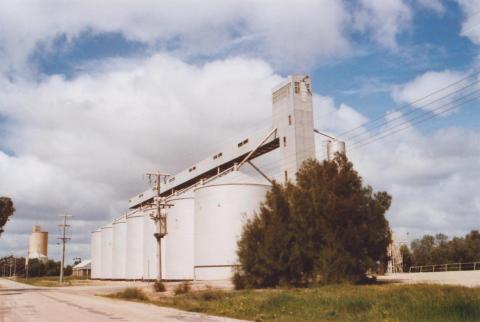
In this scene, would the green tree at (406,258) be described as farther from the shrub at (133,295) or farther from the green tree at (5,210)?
the green tree at (5,210)

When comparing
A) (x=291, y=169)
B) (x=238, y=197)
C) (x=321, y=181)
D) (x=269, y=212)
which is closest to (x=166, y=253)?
(x=238, y=197)

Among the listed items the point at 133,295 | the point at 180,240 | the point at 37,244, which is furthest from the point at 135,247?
the point at 37,244

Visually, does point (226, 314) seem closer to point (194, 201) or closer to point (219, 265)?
point (219, 265)

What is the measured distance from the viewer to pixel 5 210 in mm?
48219

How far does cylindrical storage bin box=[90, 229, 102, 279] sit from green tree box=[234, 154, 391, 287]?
6898cm

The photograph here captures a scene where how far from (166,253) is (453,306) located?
5091cm

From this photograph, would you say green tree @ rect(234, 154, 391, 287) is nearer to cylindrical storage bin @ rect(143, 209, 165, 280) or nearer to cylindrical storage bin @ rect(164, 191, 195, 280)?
cylindrical storage bin @ rect(164, 191, 195, 280)

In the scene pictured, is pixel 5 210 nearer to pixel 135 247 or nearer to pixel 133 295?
pixel 133 295

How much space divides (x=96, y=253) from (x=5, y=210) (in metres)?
59.4

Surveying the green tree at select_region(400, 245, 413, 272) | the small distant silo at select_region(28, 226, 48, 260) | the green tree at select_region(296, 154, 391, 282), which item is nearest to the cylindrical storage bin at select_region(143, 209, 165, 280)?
the green tree at select_region(296, 154, 391, 282)

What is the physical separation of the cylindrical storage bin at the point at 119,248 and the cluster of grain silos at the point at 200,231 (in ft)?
22.8

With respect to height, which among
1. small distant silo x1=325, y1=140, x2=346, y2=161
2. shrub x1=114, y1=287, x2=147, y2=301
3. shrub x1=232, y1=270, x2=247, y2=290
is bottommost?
shrub x1=114, y1=287, x2=147, y2=301

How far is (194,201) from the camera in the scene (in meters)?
59.7

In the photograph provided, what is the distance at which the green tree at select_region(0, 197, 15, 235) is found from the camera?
1890 inches
